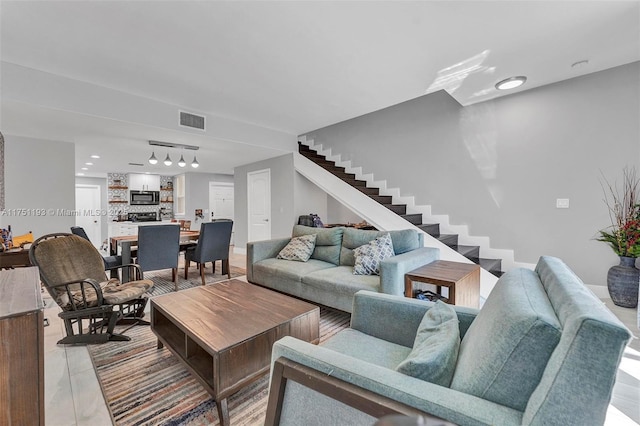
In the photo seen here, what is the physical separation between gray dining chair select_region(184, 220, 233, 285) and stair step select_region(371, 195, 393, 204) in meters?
2.46

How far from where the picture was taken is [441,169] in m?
4.35

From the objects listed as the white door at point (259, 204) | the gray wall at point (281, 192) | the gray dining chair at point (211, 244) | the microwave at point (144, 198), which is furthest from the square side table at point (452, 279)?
the microwave at point (144, 198)

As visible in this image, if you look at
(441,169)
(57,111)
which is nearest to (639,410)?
(441,169)

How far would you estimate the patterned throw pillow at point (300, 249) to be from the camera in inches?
135

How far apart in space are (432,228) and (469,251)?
64cm

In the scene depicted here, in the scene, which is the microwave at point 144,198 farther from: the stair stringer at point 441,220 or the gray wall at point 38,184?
the stair stringer at point 441,220

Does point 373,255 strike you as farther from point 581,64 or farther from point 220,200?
point 220,200

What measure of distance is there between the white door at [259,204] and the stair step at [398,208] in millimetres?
2595

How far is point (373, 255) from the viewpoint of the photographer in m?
2.79

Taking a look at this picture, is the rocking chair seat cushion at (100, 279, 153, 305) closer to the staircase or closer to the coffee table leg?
the coffee table leg

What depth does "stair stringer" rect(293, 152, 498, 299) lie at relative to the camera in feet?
11.7

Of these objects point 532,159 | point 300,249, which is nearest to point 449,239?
point 532,159

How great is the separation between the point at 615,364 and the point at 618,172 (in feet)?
12.5

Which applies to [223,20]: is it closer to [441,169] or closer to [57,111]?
[57,111]
